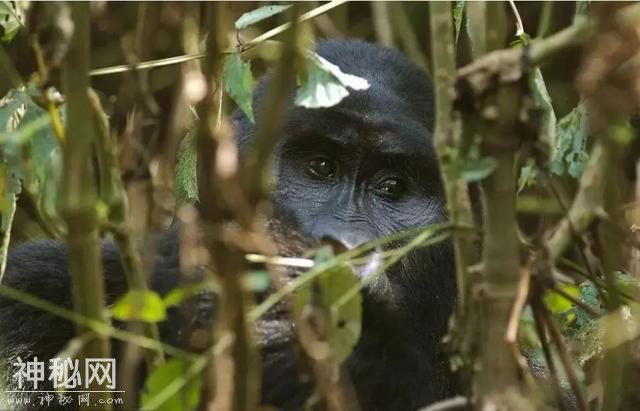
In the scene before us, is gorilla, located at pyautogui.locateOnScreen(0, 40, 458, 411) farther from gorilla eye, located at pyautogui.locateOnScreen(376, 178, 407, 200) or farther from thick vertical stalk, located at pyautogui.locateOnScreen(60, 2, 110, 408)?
thick vertical stalk, located at pyautogui.locateOnScreen(60, 2, 110, 408)

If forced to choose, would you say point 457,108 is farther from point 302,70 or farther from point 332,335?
point 302,70

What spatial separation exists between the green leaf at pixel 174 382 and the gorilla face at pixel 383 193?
0.96 m

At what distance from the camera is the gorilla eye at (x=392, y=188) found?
2.65 metres

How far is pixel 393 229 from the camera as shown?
2547 mm

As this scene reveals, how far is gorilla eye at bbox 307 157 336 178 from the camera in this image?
259cm

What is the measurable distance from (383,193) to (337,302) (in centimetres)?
141

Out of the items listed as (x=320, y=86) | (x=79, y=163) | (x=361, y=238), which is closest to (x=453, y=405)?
(x=79, y=163)

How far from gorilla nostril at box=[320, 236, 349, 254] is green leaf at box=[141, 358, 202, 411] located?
2.84 feet

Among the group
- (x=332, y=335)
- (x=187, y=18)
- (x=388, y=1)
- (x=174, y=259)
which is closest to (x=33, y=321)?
(x=174, y=259)

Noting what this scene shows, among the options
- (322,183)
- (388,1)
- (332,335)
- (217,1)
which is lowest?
(332,335)

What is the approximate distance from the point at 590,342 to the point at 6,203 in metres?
1.02

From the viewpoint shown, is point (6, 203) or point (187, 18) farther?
point (187, 18)

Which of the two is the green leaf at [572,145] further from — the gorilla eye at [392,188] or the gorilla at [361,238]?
the gorilla eye at [392,188]

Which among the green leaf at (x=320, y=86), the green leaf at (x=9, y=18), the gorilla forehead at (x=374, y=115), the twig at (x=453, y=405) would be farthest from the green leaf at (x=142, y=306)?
the gorilla forehead at (x=374, y=115)
